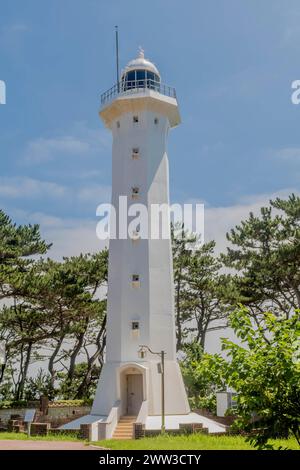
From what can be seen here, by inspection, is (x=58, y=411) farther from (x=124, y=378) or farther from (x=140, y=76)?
(x=140, y=76)

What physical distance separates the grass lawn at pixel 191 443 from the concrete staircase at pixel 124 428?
8.93 ft

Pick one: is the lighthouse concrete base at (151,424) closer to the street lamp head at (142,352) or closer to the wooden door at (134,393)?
the wooden door at (134,393)

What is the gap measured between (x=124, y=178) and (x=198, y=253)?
1222 cm

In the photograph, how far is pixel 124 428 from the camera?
838 inches

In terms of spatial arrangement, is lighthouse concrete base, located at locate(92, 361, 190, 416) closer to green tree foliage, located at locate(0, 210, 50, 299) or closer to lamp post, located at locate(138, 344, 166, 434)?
lamp post, located at locate(138, 344, 166, 434)

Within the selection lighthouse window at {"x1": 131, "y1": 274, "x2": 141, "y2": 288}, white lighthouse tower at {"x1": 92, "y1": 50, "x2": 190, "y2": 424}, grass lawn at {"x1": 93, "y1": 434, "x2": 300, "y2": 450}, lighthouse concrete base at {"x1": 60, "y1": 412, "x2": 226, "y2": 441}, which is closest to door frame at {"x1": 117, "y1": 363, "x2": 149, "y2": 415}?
white lighthouse tower at {"x1": 92, "y1": 50, "x2": 190, "y2": 424}

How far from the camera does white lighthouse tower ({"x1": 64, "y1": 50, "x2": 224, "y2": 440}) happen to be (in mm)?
22328

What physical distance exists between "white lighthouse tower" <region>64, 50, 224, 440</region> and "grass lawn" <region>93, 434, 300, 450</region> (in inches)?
115

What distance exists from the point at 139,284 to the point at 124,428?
247 inches

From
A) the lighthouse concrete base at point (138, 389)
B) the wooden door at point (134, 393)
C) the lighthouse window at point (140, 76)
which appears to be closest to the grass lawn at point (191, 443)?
the lighthouse concrete base at point (138, 389)

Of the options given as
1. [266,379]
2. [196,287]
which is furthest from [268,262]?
[266,379]

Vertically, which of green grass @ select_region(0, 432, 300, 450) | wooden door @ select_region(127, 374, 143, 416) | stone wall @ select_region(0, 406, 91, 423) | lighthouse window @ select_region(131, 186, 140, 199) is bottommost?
stone wall @ select_region(0, 406, 91, 423)
